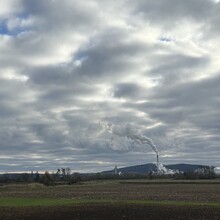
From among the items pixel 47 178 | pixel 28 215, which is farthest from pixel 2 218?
pixel 47 178

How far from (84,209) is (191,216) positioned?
10.4 m

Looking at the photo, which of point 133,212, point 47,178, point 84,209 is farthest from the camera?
point 47,178

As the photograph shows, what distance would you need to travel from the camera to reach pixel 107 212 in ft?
127

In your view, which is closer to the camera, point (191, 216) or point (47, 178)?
point (191, 216)

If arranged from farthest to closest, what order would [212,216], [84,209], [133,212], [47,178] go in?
[47,178], [84,209], [133,212], [212,216]

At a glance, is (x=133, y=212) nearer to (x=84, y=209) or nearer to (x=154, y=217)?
(x=154, y=217)

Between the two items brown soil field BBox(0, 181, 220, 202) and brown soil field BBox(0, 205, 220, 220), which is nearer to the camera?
brown soil field BBox(0, 205, 220, 220)

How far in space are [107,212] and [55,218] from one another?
189 inches

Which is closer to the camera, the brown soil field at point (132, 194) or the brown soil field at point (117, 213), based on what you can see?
the brown soil field at point (117, 213)

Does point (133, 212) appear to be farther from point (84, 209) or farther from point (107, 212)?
point (84, 209)

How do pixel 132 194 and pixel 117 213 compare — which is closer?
pixel 117 213

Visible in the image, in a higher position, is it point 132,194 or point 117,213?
point 132,194

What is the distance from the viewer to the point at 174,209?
132 ft

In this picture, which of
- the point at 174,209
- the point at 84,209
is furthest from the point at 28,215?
the point at 174,209
